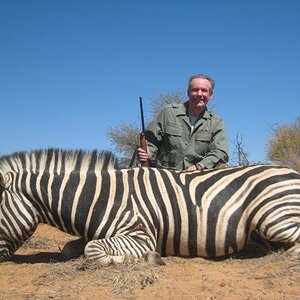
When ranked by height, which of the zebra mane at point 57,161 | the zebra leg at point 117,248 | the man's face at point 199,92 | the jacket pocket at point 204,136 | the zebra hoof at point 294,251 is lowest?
the zebra hoof at point 294,251

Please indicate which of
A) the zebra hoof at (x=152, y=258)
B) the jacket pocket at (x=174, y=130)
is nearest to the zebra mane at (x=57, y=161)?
the zebra hoof at (x=152, y=258)

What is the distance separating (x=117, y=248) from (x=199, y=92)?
2.18 meters

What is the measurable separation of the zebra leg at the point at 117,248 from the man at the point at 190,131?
1.59 metres

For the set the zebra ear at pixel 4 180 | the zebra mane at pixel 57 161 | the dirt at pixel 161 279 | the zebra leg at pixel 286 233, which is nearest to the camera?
the dirt at pixel 161 279

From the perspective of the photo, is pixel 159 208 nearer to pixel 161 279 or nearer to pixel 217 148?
pixel 161 279

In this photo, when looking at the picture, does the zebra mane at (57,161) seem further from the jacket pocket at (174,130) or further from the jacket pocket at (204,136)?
the jacket pocket at (204,136)

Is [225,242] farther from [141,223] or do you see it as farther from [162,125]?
[162,125]

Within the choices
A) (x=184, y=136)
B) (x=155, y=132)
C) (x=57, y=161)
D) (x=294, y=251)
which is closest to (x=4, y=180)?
(x=57, y=161)

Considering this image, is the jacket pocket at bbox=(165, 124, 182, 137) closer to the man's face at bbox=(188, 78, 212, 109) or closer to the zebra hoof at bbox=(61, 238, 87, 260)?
the man's face at bbox=(188, 78, 212, 109)

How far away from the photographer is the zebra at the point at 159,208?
3.49 meters

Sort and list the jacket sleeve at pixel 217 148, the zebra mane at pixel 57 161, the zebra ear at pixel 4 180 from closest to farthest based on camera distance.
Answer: the zebra ear at pixel 4 180, the zebra mane at pixel 57 161, the jacket sleeve at pixel 217 148

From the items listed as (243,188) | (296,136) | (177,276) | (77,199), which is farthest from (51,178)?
(296,136)

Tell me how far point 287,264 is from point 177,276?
794 mm

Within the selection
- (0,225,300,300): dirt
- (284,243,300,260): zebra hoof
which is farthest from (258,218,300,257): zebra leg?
(0,225,300,300): dirt
